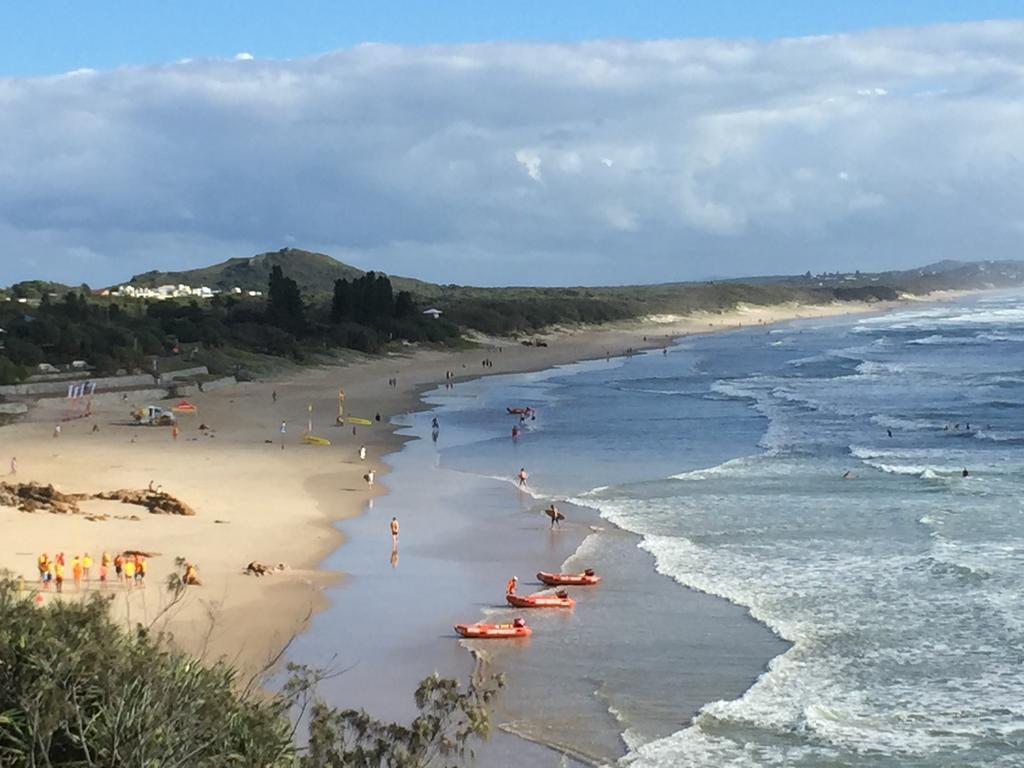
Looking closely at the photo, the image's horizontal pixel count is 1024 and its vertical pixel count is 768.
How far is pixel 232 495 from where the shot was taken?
32.6 metres

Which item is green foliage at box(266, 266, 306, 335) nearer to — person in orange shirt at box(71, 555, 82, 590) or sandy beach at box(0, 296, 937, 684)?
sandy beach at box(0, 296, 937, 684)

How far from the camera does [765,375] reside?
75.6 metres

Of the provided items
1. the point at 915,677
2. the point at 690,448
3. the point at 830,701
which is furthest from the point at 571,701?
the point at 690,448

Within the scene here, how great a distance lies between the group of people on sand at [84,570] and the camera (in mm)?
20969

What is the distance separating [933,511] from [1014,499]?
2998mm

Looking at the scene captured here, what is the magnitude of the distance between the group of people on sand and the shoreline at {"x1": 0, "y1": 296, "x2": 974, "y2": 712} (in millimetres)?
399

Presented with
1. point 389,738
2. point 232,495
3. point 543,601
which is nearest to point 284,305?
point 232,495

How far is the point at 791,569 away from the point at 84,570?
41.9 ft

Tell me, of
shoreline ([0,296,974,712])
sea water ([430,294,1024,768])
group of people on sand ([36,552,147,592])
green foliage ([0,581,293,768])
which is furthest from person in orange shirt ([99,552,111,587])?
green foliage ([0,581,293,768])

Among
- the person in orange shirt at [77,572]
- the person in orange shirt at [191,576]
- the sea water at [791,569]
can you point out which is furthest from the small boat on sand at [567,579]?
the person in orange shirt at [77,572]

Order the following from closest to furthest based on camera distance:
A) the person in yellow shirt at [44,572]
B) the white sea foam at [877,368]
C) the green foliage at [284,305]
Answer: the person in yellow shirt at [44,572] < the white sea foam at [877,368] < the green foliage at [284,305]

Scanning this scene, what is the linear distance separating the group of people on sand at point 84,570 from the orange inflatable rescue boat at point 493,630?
5.48 meters

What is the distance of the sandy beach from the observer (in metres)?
20.6

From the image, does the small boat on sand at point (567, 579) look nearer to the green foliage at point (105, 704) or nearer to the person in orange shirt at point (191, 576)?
the person in orange shirt at point (191, 576)
